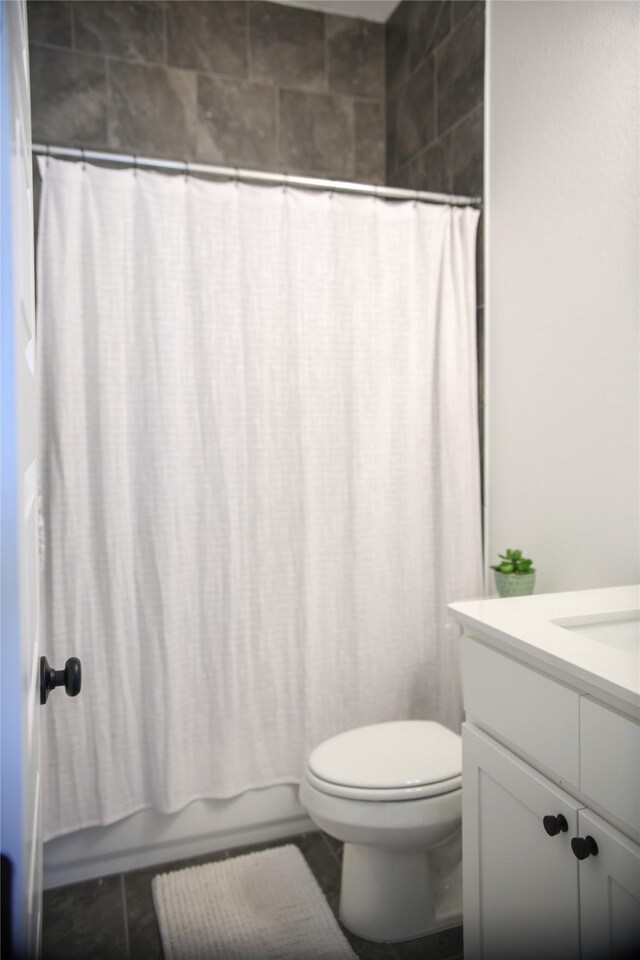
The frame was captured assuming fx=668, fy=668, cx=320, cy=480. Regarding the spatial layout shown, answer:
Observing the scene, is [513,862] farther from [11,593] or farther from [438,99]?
[438,99]

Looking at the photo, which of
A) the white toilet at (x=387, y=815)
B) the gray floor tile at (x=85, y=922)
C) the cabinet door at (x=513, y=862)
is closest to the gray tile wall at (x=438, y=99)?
the white toilet at (x=387, y=815)

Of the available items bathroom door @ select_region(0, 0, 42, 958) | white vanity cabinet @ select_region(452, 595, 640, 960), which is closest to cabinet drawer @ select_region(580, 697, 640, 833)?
white vanity cabinet @ select_region(452, 595, 640, 960)

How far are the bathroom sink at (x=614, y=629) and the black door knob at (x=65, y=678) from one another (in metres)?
0.83

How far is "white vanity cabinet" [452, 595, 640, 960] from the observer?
35.2 inches

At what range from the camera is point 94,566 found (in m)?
1.78

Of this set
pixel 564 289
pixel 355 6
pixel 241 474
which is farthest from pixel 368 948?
pixel 355 6

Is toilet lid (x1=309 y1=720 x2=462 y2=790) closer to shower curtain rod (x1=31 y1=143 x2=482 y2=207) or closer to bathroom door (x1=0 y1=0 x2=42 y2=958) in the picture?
bathroom door (x1=0 y1=0 x2=42 y2=958)

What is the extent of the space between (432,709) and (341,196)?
5.14 feet

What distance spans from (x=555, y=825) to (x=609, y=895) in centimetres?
11

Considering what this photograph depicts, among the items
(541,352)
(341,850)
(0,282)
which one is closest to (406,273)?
(541,352)

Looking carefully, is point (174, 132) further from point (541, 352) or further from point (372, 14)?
point (541, 352)

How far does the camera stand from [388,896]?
158 cm

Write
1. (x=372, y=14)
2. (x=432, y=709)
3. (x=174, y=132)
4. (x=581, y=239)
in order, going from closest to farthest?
1. (x=581, y=239)
2. (x=432, y=709)
3. (x=174, y=132)
4. (x=372, y=14)

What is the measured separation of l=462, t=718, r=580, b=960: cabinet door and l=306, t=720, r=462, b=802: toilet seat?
26 centimetres
